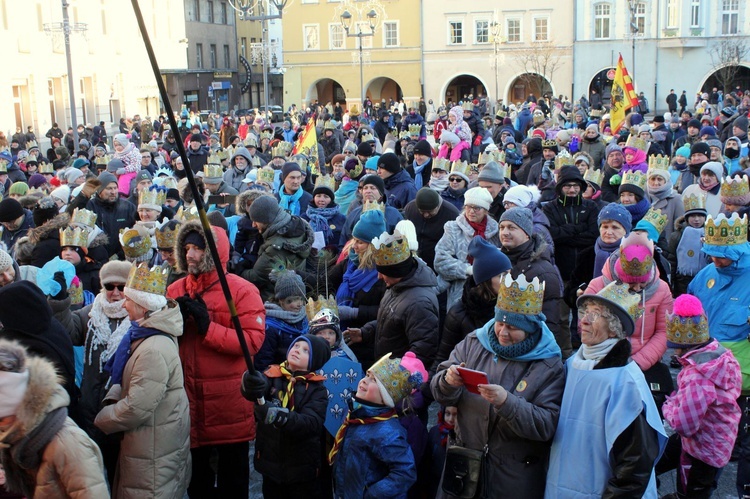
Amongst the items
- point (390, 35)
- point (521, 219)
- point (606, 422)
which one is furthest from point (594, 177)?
point (390, 35)

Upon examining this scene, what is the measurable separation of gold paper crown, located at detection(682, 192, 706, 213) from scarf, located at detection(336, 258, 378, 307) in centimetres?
388

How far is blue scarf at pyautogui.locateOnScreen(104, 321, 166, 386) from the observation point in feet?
14.5

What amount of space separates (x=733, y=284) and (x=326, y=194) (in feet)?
13.5

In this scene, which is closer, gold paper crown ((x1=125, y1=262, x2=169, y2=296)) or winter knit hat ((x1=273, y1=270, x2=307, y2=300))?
gold paper crown ((x1=125, y1=262, x2=169, y2=296))

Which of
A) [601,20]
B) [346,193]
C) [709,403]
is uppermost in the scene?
[601,20]

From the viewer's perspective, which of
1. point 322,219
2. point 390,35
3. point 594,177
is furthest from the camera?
point 390,35

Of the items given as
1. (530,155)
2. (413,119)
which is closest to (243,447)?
(530,155)

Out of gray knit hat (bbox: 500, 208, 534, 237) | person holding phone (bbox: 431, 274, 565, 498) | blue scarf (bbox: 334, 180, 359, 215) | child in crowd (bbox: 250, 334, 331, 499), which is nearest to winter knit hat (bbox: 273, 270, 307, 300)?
child in crowd (bbox: 250, 334, 331, 499)

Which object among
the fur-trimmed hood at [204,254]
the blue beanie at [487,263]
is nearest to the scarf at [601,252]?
the blue beanie at [487,263]

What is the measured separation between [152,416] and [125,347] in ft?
1.25

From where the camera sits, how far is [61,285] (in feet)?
18.2

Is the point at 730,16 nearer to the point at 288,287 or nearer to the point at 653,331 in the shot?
the point at 653,331

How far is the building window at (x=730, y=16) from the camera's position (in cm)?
4734

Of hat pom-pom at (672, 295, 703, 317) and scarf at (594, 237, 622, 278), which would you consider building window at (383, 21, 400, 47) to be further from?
hat pom-pom at (672, 295, 703, 317)
